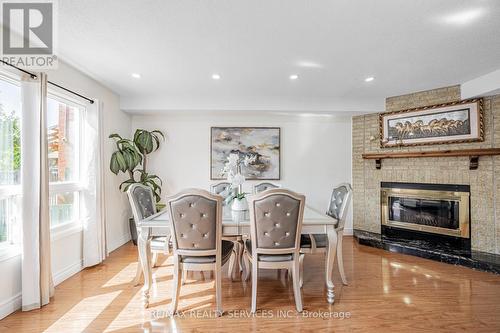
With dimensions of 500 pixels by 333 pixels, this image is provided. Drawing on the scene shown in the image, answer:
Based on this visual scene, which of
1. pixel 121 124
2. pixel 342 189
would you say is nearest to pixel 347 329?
pixel 342 189

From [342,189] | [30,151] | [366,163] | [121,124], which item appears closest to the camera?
[30,151]

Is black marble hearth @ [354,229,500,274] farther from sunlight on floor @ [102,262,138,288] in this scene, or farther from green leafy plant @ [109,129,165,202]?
green leafy plant @ [109,129,165,202]

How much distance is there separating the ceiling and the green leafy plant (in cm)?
76

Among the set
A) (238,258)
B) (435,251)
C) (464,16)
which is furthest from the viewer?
(435,251)

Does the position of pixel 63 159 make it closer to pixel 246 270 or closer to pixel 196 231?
pixel 196 231

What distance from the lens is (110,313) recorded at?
7.02 ft

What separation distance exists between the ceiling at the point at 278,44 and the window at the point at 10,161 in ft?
2.25

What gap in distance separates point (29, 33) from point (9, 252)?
199cm

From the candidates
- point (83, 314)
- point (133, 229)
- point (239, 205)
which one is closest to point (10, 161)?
point (83, 314)

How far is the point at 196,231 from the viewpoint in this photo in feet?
6.81

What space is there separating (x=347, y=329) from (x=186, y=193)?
1724 mm

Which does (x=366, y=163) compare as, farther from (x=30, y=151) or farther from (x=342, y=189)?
(x=30, y=151)

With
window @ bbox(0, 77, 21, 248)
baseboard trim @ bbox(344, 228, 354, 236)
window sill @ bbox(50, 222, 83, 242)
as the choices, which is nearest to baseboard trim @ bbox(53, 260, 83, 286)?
window sill @ bbox(50, 222, 83, 242)

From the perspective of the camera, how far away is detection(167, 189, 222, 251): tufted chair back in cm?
204
